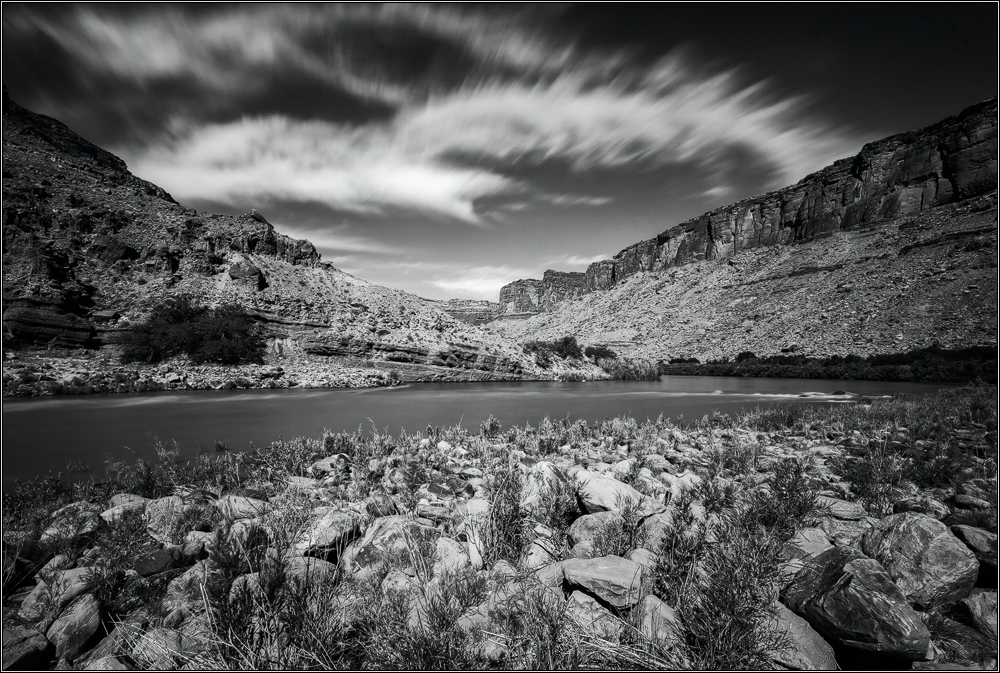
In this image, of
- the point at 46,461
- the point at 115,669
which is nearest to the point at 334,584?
the point at 115,669

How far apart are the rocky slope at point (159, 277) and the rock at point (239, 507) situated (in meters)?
17.9

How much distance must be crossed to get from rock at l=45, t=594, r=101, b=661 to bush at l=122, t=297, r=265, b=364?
19.2 metres

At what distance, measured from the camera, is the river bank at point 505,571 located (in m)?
2.18

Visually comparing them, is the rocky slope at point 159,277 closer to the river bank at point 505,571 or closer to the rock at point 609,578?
Answer: the river bank at point 505,571

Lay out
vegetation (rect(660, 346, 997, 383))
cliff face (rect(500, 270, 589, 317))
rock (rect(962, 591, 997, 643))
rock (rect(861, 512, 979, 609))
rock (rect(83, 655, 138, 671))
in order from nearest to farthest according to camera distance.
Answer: rock (rect(83, 655, 138, 671)) → rock (rect(962, 591, 997, 643)) → rock (rect(861, 512, 979, 609)) → vegetation (rect(660, 346, 997, 383)) → cliff face (rect(500, 270, 589, 317))

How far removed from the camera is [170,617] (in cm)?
244

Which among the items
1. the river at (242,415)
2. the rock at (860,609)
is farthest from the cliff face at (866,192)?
the rock at (860,609)

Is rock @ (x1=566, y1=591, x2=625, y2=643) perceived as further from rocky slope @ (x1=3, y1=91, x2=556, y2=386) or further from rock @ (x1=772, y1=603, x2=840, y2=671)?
rocky slope @ (x1=3, y1=91, x2=556, y2=386)

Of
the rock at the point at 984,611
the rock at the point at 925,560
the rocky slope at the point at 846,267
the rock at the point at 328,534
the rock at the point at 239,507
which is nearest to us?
the rock at the point at 984,611

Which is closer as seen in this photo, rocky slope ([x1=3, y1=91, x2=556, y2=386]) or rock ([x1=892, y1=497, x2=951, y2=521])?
rock ([x1=892, y1=497, x2=951, y2=521])

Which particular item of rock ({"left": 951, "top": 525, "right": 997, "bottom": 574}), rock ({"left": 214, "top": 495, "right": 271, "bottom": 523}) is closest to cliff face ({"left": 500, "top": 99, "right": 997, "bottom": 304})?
rock ({"left": 951, "top": 525, "right": 997, "bottom": 574})

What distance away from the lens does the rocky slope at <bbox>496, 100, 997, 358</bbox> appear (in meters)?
36.8

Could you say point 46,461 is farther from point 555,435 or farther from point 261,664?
point 555,435

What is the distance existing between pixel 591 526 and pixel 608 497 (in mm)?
595
